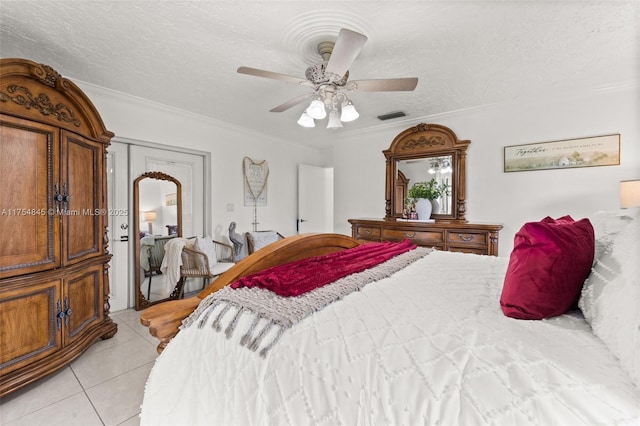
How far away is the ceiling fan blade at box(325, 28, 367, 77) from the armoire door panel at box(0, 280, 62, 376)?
233 cm

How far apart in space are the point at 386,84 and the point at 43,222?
2.47 metres

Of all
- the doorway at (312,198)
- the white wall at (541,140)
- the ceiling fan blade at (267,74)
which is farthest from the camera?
the doorway at (312,198)

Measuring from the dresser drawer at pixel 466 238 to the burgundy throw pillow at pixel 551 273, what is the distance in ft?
7.46

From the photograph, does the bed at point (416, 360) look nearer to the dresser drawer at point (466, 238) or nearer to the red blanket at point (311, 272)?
the red blanket at point (311, 272)

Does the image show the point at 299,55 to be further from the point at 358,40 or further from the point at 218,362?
the point at 218,362

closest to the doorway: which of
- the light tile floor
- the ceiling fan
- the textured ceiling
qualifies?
the textured ceiling

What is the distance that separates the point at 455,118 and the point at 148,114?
147 inches

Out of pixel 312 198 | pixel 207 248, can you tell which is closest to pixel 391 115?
pixel 312 198

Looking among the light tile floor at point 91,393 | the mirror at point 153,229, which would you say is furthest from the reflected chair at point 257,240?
the light tile floor at point 91,393

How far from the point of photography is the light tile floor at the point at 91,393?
1.55 meters

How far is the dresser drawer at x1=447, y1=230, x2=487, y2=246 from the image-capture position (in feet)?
10.1

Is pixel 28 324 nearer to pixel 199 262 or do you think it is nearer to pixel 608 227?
pixel 199 262

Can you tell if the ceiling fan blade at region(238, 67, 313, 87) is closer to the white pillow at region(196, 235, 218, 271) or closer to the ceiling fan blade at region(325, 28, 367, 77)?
the ceiling fan blade at region(325, 28, 367, 77)

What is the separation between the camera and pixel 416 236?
345 cm
